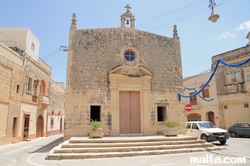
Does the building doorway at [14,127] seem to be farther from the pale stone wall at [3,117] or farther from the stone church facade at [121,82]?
the stone church facade at [121,82]

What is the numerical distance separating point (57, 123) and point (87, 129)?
16.3 metres

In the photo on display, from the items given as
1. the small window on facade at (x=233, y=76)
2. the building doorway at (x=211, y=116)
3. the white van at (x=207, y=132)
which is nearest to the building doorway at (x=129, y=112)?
the white van at (x=207, y=132)

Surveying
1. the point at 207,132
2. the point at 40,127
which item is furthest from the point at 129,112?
the point at 40,127

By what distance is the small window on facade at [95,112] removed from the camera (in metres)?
12.0

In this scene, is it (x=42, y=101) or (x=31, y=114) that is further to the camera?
(x=42, y=101)

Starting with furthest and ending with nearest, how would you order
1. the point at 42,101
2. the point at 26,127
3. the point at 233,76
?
1. the point at 233,76
2. the point at 42,101
3. the point at 26,127

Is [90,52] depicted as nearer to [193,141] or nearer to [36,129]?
[193,141]

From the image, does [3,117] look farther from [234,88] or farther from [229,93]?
[234,88]

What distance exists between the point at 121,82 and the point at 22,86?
8555 millimetres

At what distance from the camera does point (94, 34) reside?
12711 mm

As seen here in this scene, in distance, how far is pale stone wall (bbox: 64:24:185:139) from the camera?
11.7m

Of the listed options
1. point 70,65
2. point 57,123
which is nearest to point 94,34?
point 70,65

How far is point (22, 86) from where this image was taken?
51.6 ft

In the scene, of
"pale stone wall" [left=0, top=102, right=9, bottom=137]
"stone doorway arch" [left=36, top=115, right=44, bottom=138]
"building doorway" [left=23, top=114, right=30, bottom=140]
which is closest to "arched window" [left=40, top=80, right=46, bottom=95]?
"stone doorway arch" [left=36, top=115, right=44, bottom=138]
